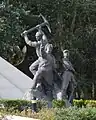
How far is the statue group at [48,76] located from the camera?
47.7 feet

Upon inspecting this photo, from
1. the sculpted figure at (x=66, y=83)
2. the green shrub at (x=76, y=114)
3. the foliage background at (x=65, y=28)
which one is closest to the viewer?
the green shrub at (x=76, y=114)

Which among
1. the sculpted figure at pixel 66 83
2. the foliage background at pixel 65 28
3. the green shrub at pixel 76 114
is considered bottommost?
the green shrub at pixel 76 114

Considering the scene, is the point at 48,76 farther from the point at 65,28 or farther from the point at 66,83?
the point at 65,28

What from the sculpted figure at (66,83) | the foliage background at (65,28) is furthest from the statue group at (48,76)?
the foliage background at (65,28)

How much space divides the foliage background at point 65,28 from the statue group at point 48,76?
8.15 m

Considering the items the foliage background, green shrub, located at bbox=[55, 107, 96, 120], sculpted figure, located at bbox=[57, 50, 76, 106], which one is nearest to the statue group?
sculpted figure, located at bbox=[57, 50, 76, 106]

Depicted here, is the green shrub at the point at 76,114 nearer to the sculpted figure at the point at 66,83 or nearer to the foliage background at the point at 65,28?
the sculpted figure at the point at 66,83

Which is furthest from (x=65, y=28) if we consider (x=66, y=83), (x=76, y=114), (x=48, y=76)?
(x=76, y=114)

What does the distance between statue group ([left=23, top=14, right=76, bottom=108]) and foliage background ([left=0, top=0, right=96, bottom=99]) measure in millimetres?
8151

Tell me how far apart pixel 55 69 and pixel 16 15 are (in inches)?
341

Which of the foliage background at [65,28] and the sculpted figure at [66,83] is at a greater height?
the foliage background at [65,28]

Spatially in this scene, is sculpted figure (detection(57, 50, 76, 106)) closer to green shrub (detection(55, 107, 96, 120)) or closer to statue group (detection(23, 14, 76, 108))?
statue group (detection(23, 14, 76, 108))

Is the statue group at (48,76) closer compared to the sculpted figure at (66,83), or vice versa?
the statue group at (48,76)

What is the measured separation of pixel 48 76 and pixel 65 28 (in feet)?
40.9
